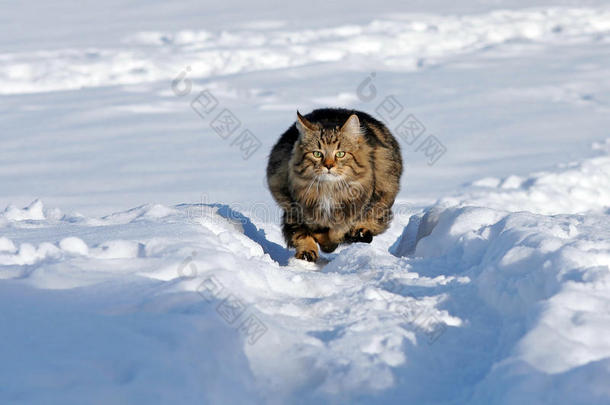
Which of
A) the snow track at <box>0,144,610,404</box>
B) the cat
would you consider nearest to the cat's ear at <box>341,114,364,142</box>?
the cat

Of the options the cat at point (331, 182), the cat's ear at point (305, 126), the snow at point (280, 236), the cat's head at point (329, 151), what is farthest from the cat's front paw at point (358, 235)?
the cat's ear at point (305, 126)

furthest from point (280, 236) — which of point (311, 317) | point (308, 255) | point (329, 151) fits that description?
point (311, 317)

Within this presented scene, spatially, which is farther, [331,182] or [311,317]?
[331,182]

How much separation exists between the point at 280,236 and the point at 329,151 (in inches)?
54.5

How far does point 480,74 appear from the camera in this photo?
12.3 m

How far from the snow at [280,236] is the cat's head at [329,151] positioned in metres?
0.58

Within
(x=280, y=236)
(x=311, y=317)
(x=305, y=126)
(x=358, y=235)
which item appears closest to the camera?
(x=311, y=317)

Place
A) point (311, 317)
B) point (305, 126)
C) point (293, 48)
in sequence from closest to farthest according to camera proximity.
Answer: point (311, 317) < point (305, 126) < point (293, 48)

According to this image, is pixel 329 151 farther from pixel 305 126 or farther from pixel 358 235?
pixel 358 235

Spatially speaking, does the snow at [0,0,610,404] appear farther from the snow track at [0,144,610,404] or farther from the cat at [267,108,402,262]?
the cat at [267,108,402,262]

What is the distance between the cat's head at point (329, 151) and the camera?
14.8ft

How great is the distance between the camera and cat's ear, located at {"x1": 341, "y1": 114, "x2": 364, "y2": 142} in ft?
14.8

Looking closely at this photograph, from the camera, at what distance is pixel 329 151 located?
4508mm

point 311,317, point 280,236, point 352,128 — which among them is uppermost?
point 352,128
